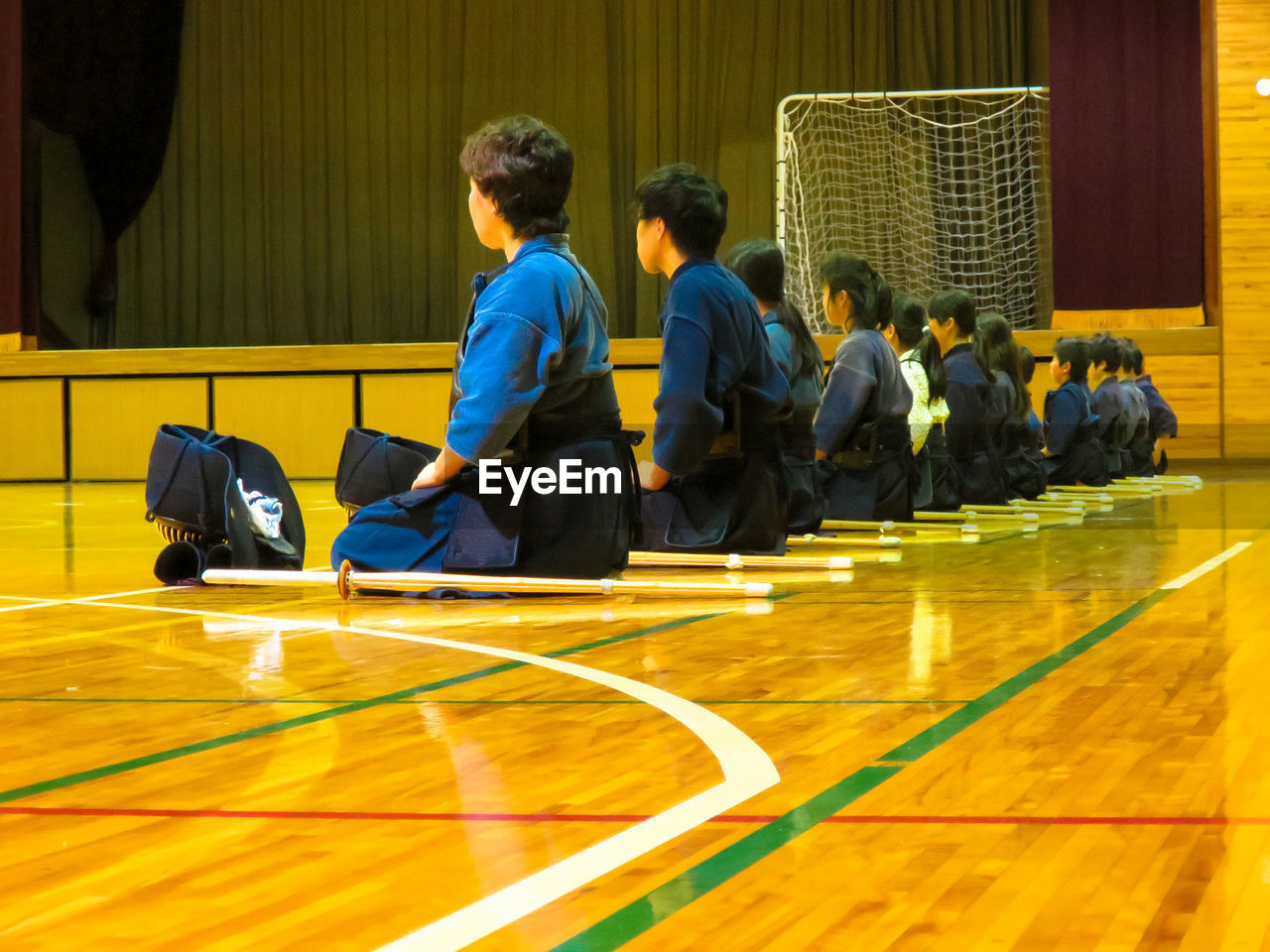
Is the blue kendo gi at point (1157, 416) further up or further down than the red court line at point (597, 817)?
further up

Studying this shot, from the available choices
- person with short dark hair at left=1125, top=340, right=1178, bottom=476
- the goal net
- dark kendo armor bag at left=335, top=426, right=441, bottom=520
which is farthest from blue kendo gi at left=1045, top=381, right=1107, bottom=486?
dark kendo armor bag at left=335, top=426, right=441, bottom=520

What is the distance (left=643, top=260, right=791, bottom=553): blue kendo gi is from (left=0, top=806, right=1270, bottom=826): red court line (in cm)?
233

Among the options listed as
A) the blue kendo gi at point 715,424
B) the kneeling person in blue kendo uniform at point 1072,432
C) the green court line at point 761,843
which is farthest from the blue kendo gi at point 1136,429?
the green court line at point 761,843

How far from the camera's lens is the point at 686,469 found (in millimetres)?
3826

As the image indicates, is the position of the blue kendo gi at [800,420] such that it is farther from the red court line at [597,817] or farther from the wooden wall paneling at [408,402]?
the wooden wall paneling at [408,402]

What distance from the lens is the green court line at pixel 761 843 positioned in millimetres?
1082

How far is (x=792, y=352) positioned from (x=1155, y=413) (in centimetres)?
559

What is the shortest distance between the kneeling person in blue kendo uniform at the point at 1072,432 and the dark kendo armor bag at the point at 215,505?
5.42 m

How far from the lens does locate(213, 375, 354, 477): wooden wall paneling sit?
404 inches

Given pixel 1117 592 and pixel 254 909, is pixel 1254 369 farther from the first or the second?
pixel 254 909

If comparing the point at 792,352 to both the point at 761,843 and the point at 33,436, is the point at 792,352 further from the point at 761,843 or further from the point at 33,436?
the point at 33,436

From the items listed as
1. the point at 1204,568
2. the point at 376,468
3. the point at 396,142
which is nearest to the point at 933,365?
the point at 1204,568

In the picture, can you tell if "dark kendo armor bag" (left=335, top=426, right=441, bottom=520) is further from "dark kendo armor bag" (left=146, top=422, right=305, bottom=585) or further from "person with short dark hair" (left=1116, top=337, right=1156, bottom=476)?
"person with short dark hair" (left=1116, top=337, right=1156, bottom=476)

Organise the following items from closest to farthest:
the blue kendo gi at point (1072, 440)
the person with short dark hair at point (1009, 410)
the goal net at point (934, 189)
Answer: the person with short dark hair at point (1009, 410) → the blue kendo gi at point (1072, 440) → the goal net at point (934, 189)
